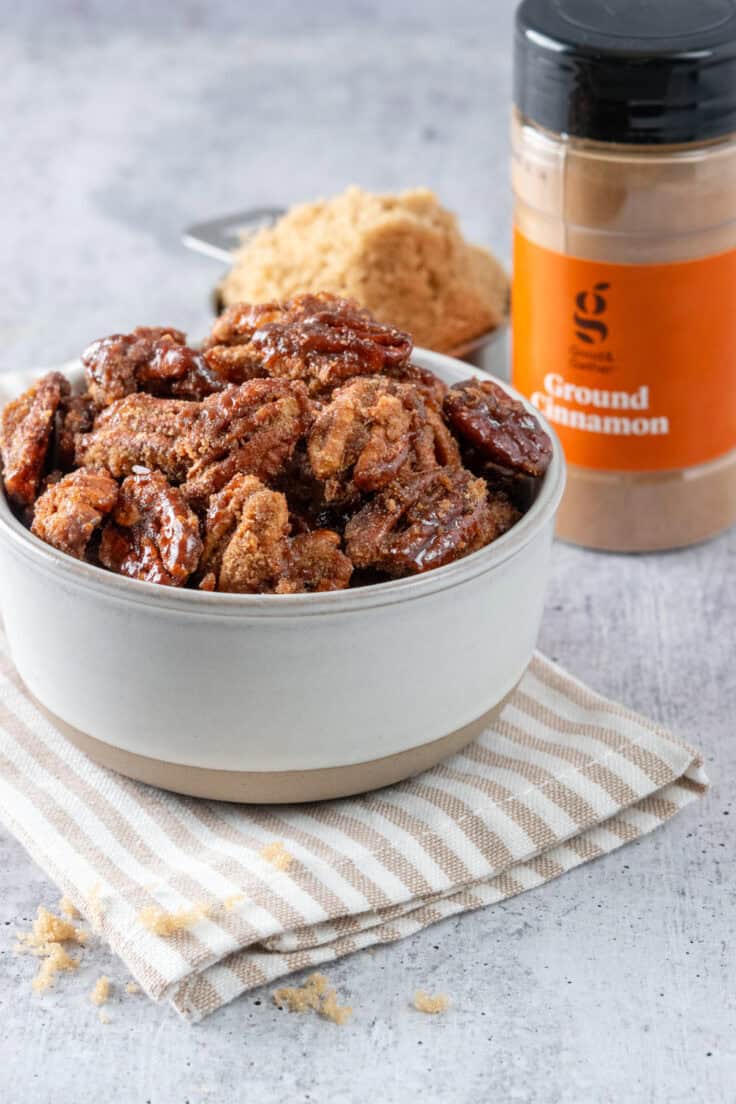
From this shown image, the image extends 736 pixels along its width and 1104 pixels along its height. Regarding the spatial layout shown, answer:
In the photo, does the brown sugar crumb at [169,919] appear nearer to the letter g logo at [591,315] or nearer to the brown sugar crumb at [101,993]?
the brown sugar crumb at [101,993]

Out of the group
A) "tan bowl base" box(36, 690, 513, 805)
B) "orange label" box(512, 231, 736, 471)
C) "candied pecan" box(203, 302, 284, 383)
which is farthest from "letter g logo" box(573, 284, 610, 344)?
"tan bowl base" box(36, 690, 513, 805)

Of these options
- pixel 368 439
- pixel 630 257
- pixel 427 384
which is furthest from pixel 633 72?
pixel 368 439

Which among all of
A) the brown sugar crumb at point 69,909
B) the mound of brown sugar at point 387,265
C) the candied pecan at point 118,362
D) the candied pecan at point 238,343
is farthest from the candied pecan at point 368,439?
the mound of brown sugar at point 387,265

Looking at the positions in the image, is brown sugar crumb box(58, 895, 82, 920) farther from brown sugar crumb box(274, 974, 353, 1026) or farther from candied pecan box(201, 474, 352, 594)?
candied pecan box(201, 474, 352, 594)

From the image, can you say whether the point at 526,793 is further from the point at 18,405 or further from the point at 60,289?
the point at 60,289

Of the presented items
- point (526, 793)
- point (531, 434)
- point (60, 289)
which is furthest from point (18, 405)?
point (60, 289)
